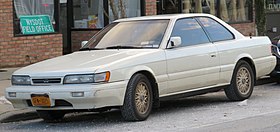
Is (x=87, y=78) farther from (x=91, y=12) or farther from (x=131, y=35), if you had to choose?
(x=91, y=12)

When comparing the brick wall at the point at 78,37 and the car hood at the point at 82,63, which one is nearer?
the car hood at the point at 82,63

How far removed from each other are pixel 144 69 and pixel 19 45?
21.5 feet

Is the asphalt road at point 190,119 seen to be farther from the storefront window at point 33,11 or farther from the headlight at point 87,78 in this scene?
the storefront window at point 33,11

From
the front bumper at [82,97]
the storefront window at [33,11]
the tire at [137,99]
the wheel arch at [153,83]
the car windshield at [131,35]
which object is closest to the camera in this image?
the front bumper at [82,97]

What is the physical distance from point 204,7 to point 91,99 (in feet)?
38.7

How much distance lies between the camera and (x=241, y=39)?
10461mm

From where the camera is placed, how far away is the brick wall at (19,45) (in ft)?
46.4

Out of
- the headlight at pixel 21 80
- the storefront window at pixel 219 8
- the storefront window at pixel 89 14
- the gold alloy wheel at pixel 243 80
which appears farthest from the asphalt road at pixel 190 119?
the storefront window at pixel 219 8

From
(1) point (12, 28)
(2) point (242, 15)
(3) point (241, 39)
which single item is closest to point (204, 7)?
(2) point (242, 15)

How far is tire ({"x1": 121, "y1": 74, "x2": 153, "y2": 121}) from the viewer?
8344 mm

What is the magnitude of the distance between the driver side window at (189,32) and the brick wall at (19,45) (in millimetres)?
5837

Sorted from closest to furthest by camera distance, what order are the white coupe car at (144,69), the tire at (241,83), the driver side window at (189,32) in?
1. the white coupe car at (144,69)
2. the driver side window at (189,32)
3. the tire at (241,83)

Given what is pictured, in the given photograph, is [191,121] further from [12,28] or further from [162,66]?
[12,28]

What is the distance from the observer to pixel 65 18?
17016 millimetres
